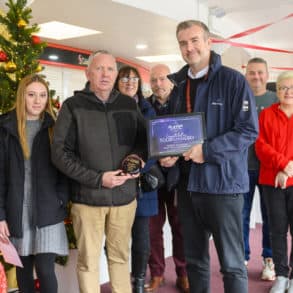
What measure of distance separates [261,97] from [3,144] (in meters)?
2.11

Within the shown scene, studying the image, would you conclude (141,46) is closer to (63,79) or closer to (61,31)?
(61,31)

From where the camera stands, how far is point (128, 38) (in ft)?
28.5

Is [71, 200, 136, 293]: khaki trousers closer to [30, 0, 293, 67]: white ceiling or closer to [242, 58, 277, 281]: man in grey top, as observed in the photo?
[242, 58, 277, 281]: man in grey top

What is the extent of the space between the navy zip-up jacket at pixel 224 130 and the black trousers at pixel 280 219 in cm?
88

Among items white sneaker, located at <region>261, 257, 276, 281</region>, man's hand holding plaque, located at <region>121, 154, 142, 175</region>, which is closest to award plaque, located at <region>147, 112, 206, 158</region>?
man's hand holding plaque, located at <region>121, 154, 142, 175</region>

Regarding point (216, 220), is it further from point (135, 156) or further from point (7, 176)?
point (7, 176)

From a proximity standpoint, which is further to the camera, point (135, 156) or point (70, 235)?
point (70, 235)

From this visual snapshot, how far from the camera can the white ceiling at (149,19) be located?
6325 mm

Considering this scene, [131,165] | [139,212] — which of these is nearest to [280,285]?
[139,212]

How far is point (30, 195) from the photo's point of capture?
2172 millimetres

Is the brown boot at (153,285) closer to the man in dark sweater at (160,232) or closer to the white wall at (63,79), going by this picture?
the man in dark sweater at (160,232)

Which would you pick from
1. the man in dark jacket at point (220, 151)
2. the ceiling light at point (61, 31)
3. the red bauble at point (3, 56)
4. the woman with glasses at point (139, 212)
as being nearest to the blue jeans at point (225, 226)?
the man in dark jacket at point (220, 151)

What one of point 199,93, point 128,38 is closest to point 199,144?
point 199,93

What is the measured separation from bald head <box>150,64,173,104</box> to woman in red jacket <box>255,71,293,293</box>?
719 mm
